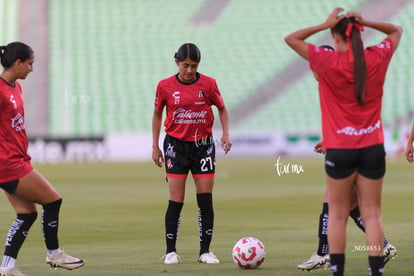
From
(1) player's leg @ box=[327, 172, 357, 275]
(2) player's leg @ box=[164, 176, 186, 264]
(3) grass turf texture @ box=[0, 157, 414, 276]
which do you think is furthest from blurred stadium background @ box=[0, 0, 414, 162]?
(1) player's leg @ box=[327, 172, 357, 275]

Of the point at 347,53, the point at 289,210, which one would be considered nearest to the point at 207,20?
the point at 289,210

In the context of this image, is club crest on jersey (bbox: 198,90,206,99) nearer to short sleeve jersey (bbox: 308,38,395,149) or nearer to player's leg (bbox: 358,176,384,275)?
short sleeve jersey (bbox: 308,38,395,149)

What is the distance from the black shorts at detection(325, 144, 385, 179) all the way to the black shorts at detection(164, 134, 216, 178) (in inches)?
114

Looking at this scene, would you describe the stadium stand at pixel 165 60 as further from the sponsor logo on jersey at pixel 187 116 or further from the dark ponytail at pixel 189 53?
the dark ponytail at pixel 189 53

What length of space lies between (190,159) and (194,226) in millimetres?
3730

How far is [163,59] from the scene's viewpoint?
44156mm

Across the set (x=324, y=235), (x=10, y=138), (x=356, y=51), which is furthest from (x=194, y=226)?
(x=356, y=51)

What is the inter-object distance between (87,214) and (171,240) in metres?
6.25

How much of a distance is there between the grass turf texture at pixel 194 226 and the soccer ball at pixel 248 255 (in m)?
0.10

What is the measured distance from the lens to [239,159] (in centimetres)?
4006

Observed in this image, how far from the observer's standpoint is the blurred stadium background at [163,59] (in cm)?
4303

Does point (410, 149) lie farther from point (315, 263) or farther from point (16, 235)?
point (16, 235)

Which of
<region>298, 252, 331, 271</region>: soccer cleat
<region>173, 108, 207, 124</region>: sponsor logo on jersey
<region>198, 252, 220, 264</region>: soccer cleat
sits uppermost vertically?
<region>173, 108, 207, 124</region>: sponsor logo on jersey

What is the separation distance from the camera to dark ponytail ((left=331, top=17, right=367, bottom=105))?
6.25 meters
